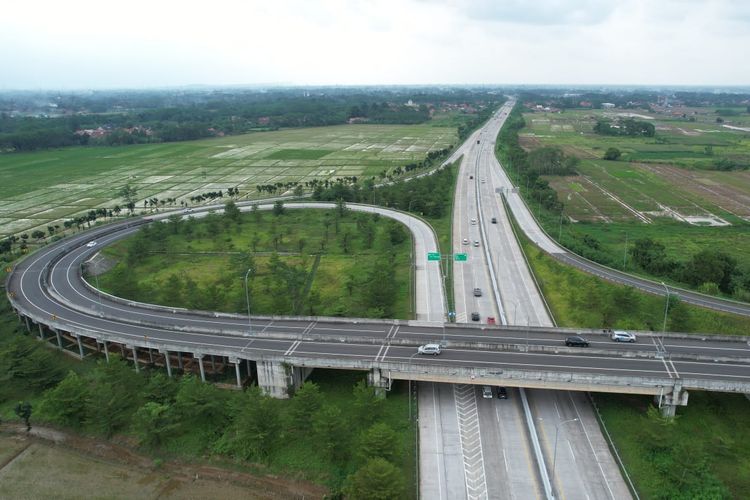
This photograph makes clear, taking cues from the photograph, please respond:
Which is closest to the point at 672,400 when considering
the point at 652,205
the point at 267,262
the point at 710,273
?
the point at 710,273

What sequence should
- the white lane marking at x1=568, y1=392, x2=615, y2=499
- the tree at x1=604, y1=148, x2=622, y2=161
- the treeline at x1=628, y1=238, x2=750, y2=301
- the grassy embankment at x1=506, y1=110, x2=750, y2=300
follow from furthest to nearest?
the tree at x1=604, y1=148, x2=622, y2=161
the grassy embankment at x1=506, y1=110, x2=750, y2=300
the treeline at x1=628, y1=238, x2=750, y2=301
the white lane marking at x1=568, y1=392, x2=615, y2=499


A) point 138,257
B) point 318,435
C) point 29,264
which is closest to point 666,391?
point 318,435

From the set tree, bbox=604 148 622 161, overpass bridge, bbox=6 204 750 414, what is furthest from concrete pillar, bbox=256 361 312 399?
tree, bbox=604 148 622 161

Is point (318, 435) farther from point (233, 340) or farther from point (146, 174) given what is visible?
point (146, 174)

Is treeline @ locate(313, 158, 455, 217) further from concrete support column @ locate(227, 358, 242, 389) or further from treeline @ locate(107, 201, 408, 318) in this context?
concrete support column @ locate(227, 358, 242, 389)

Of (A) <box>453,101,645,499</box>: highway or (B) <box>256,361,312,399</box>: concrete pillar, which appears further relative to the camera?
(B) <box>256,361,312,399</box>: concrete pillar

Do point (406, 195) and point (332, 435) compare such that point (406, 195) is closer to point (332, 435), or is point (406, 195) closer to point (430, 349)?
point (430, 349)

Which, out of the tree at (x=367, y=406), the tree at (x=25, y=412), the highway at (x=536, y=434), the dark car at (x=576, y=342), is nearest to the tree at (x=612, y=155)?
the highway at (x=536, y=434)
